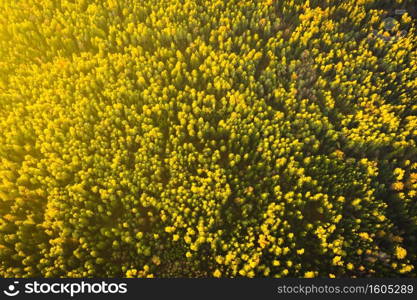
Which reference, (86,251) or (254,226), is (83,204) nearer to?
(86,251)

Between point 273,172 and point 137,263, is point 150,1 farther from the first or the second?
point 137,263

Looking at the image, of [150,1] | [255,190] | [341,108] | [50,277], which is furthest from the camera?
[150,1]

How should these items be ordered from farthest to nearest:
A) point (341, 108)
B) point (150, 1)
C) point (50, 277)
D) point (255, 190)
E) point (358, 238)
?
point (150, 1) → point (341, 108) → point (255, 190) → point (358, 238) → point (50, 277)

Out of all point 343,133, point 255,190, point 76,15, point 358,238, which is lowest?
point 358,238

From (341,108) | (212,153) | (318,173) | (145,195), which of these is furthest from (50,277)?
(341,108)

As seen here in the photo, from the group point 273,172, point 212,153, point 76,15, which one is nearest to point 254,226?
point 273,172

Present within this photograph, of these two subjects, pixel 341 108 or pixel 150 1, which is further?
pixel 150 1

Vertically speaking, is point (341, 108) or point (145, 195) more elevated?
point (341, 108)
